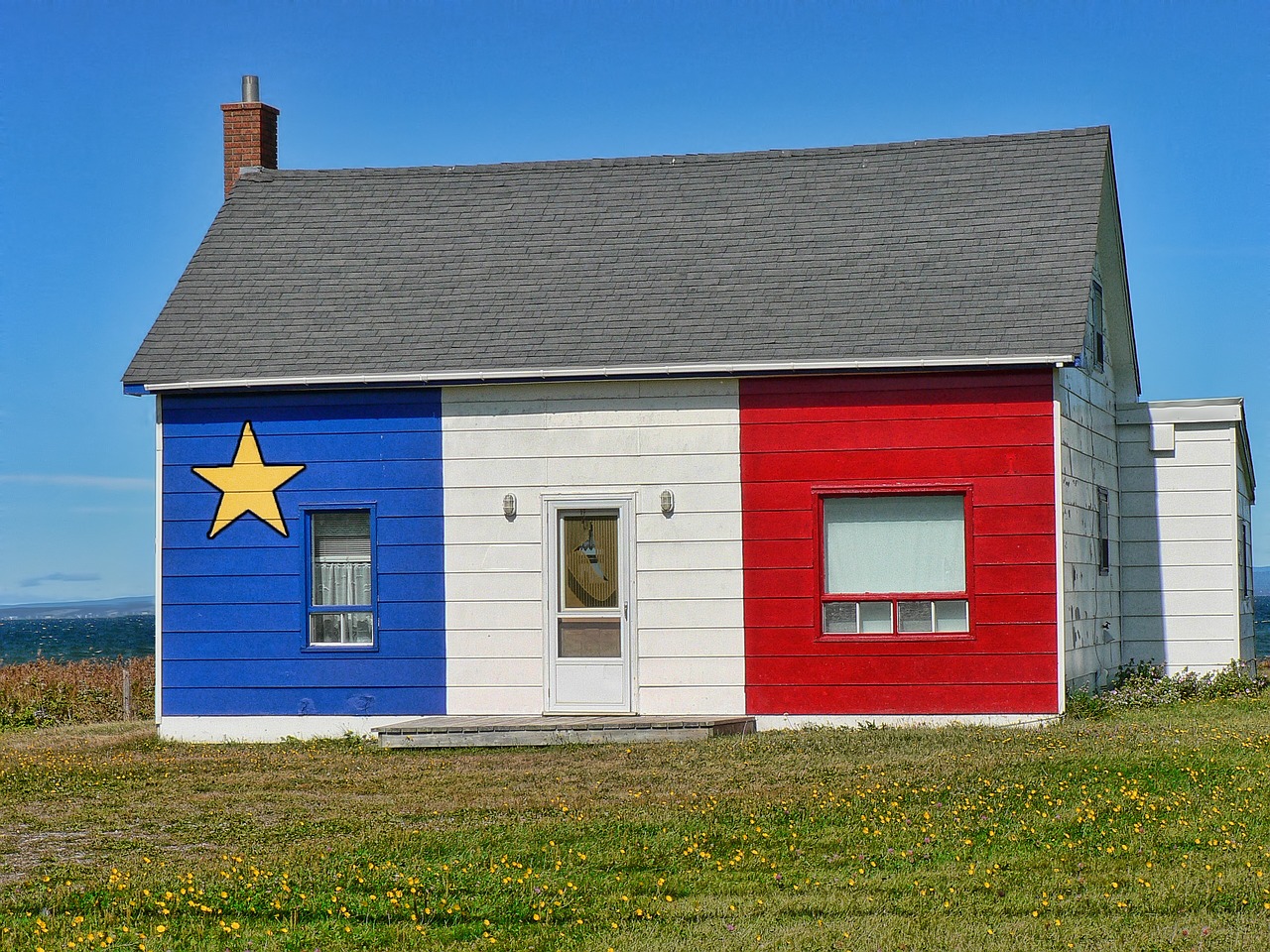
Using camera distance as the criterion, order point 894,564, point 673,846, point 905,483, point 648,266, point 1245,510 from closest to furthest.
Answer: point 673,846, point 905,483, point 894,564, point 648,266, point 1245,510

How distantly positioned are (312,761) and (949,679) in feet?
19.7

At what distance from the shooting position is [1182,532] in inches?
728

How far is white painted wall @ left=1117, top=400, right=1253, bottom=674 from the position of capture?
59.7 feet

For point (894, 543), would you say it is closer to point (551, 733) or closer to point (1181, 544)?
point (551, 733)

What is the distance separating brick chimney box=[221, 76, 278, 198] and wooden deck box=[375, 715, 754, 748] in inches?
316

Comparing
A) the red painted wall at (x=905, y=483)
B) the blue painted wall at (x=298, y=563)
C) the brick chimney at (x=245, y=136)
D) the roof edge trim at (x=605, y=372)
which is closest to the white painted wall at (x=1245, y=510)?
the red painted wall at (x=905, y=483)

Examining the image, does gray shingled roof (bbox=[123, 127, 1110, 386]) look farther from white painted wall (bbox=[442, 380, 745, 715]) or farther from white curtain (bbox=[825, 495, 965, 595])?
white curtain (bbox=[825, 495, 965, 595])

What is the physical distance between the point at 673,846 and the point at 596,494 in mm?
6612

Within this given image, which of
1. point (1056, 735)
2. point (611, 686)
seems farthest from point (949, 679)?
point (611, 686)

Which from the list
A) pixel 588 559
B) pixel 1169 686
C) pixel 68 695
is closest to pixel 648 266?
pixel 588 559

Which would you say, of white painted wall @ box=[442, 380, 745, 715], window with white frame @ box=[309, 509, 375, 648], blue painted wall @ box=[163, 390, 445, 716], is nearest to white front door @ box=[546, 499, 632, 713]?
white painted wall @ box=[442, 380, 745, 715]

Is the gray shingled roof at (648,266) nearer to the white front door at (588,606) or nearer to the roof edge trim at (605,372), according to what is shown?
the roof edge trim at (605,372)

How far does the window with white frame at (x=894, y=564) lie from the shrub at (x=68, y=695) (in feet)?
36.5

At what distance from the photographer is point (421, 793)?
11602 mm
